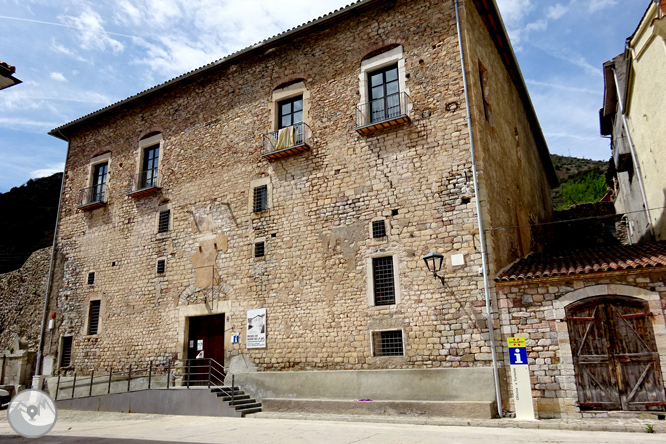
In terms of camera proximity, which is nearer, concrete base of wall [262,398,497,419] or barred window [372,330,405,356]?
concrete base of wall [262,398,497,419]

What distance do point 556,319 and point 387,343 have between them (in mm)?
3714

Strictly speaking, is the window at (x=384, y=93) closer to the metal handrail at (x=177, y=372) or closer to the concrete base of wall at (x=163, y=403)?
the metal handrail at (x=177, y=372)

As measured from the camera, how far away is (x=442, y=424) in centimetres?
931

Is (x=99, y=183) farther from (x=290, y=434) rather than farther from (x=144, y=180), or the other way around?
(x=290, y=434)

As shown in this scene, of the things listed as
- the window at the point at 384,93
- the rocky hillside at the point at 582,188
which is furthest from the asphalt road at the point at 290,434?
the rocky hillside at the point at 582,188

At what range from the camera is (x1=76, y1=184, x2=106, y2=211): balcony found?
58.3 feet

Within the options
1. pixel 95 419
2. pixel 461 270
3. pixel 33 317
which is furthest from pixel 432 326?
pixel 33 317

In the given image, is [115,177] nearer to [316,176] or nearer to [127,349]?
[127,349]

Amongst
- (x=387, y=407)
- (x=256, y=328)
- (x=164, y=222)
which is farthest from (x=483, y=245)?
(x=164, y=222)

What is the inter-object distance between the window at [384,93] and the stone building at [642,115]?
5.88 m

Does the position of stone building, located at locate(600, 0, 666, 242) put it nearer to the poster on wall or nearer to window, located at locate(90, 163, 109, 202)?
the poster on wall

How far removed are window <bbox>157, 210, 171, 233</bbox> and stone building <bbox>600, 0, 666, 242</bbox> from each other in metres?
13.8

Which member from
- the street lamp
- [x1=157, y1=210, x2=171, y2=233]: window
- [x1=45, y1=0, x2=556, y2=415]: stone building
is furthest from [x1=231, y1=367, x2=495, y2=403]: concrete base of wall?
[x1=157, y1=210, x2=171, y2=233]: window

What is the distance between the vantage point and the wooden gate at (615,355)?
29.2 feet
